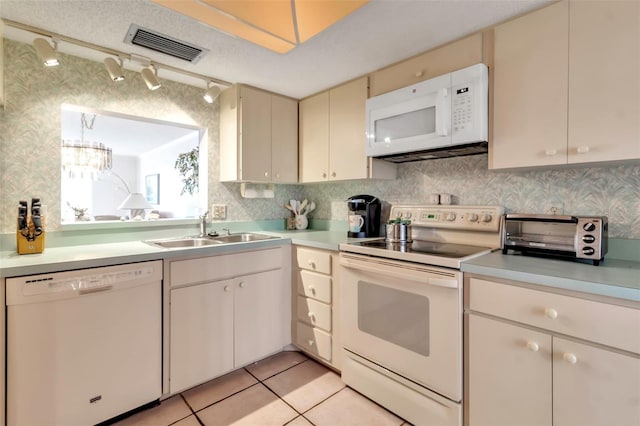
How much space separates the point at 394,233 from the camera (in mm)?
1999

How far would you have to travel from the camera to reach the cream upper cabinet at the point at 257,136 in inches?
94.0

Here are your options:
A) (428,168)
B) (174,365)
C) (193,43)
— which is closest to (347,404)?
(174,365)

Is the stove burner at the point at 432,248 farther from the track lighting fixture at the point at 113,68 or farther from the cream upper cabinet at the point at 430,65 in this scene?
the track lighting fixture at the point at 113,68

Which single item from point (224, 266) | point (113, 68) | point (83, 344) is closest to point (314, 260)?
point (224, 266)

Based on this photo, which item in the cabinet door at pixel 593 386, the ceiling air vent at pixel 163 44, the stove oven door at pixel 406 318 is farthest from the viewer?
the ceiling air vent at pixel 163 44

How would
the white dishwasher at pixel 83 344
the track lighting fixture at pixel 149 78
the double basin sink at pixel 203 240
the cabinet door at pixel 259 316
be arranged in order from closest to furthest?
the white dishwasher at pixel 83 344
the track lighting fixture at pixel 149 78
the cabinet door at pixel 259 316
the double basin sink at pixel 203 240

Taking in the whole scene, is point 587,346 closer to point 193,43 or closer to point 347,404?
point 347,404

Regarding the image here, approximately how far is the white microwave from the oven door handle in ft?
2.38

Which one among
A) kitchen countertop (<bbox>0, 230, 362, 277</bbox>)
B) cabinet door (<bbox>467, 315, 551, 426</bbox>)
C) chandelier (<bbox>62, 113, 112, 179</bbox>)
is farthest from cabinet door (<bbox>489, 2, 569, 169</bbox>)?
chandelier (<bbox>62, 113, 112, 179</bbox>)

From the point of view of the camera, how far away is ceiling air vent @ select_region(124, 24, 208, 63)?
1654 millimetres

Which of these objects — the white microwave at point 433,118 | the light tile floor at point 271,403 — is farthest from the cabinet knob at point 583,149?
the light tile floor at point 271,403

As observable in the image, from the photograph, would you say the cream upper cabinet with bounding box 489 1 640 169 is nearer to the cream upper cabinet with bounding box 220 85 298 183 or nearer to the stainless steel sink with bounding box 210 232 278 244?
the cream upper cabinet with bounding box 220 85 298 183

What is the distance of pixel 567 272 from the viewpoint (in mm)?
1189

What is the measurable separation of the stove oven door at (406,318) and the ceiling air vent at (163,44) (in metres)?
1.58
